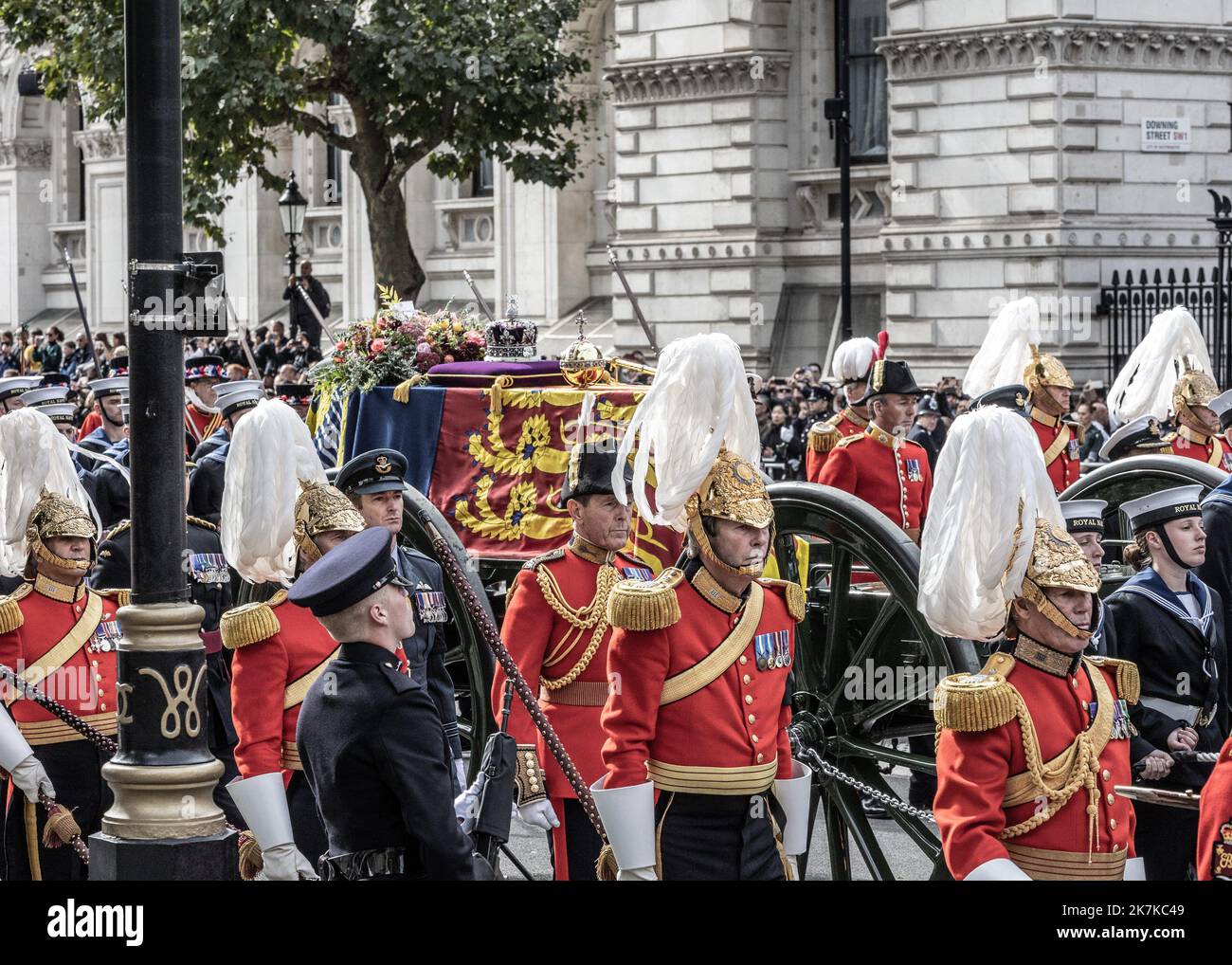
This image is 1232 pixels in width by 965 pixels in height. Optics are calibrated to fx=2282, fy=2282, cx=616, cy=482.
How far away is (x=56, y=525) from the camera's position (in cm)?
783

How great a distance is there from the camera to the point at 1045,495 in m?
5.61

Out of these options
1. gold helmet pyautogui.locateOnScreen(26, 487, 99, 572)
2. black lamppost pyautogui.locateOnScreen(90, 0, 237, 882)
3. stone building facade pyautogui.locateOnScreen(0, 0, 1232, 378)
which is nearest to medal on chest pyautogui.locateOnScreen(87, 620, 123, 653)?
gold helmet pyautogui.locateOnScreen(26, 487, 99, 572)

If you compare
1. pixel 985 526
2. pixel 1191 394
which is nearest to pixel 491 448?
pixel 1191 394

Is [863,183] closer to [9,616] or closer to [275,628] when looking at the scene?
[9,616]

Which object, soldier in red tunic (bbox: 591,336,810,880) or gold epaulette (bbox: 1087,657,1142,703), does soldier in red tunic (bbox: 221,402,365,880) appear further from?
gold epaulette (bbox: 1087,657,1142,703)

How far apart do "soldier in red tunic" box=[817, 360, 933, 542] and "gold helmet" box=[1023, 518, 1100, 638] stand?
499 cm

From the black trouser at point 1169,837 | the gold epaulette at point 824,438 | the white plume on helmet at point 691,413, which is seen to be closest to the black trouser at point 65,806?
the white plume on helmet at point 691,413

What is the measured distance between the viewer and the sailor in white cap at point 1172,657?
23.4ft

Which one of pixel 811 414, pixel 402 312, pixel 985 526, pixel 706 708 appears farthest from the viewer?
pixel 811 414

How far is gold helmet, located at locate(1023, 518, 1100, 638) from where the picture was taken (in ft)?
17.3

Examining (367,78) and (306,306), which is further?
(306,306)

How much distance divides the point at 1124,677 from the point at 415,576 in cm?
300

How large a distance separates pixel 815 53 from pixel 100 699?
1755cm

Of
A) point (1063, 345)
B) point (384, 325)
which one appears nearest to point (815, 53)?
point (1063, 345)
